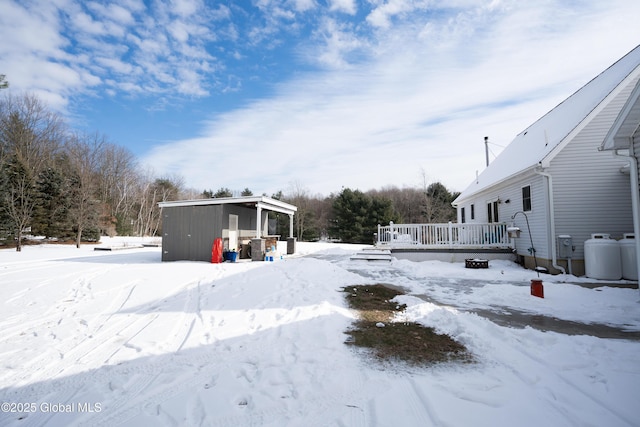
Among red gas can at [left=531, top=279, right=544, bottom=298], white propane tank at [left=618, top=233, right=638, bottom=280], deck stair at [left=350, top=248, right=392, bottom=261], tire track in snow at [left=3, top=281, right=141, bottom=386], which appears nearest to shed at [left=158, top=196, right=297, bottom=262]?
deck stair at [left=350, top=248, right=392, bottom=261]

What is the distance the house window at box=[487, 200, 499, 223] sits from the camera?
12.8 meters

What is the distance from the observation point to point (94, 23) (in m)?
7.80

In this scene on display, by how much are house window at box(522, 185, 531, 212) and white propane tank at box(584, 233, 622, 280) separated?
2.22 m

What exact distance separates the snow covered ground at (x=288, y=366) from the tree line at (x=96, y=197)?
16.1 meters

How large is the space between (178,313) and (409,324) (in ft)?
12.4

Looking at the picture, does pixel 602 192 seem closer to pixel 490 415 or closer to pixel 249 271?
pixel 490 415

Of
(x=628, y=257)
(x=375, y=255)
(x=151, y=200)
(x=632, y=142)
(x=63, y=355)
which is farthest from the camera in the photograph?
(x=151, y=200)

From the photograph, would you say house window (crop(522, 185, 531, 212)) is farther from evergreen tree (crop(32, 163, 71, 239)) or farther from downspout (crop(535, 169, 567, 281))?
evergreen tree (crop(32, 163, 71, 239))

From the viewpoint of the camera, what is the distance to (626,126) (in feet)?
18.7

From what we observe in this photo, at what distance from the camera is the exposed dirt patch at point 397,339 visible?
3.12 metres

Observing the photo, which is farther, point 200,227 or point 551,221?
point 200,227

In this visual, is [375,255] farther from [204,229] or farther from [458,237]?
[204,229]

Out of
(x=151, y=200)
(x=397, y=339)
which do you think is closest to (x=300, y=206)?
(x=151, y=200)

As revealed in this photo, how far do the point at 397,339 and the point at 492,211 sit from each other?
11.9 m
